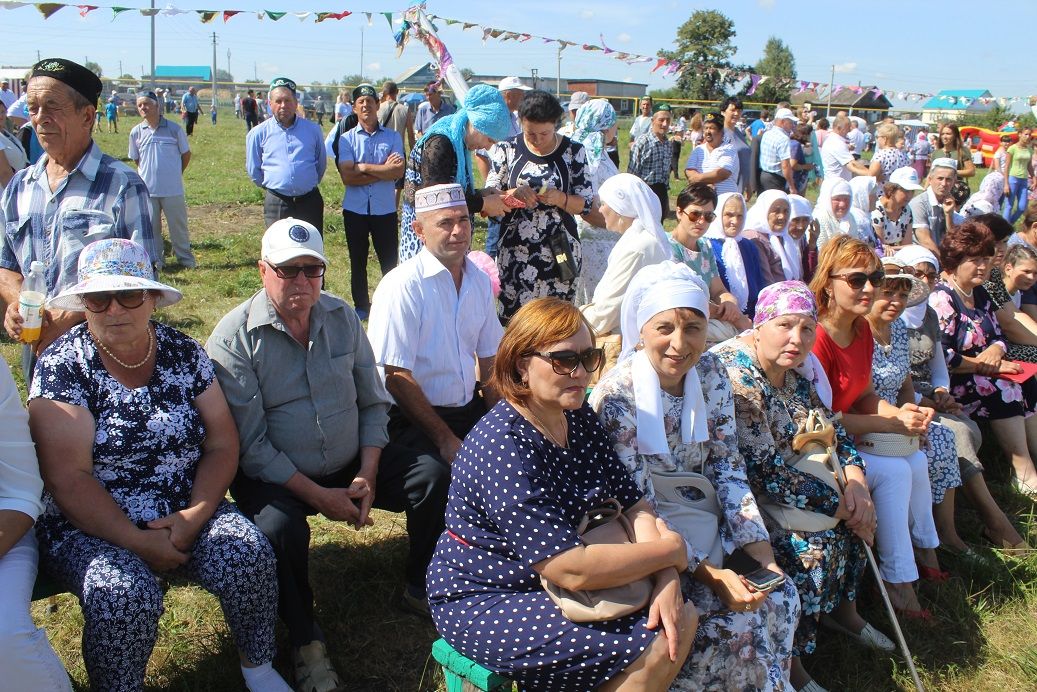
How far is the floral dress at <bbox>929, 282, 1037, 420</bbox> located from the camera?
5016 millimetres

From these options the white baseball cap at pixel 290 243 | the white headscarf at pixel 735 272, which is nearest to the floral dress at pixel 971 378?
the white headscarf at pixel 735 272

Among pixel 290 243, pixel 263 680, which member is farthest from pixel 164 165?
pixel 263 680

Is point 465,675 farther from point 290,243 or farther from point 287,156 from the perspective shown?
point 287,156

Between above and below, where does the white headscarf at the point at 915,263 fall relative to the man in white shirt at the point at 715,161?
below

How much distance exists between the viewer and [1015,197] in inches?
523

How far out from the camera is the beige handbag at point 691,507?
2.90 m

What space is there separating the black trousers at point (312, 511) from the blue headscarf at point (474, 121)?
7.43 ft

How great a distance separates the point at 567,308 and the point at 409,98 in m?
19.8

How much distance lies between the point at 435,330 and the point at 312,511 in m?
0.94

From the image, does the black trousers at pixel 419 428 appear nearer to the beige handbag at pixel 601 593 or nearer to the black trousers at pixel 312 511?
the black trousers at pixel 312 511

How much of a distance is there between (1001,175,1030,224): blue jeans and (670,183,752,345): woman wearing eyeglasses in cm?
1023

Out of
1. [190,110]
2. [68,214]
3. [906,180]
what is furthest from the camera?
[190,110]

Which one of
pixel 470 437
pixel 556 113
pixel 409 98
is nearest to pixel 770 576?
pixel 470 437

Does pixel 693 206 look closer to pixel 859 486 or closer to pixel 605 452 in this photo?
pixel 859 486
